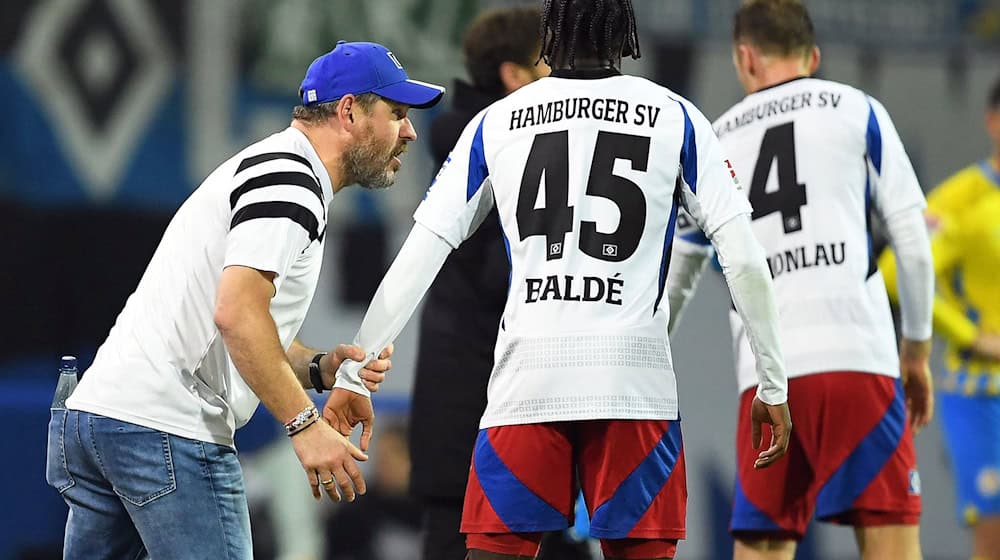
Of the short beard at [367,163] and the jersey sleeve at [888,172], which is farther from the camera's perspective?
the jersey sleeve at [888,172]

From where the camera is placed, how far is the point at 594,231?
2943mm

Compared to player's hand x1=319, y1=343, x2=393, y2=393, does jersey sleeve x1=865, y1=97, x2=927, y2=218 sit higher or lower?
higher

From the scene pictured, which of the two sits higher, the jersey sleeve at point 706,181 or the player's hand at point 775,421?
the jersey sleeve at point 706,181

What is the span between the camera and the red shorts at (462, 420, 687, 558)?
2.92 meters

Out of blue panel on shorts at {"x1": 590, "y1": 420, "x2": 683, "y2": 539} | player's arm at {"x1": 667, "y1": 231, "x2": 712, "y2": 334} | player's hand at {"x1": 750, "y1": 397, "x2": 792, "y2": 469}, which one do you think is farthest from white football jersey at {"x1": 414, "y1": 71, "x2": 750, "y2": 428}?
player's arm at {"x1": 667, "y1": 231, "x2": 712, "y2": 334}

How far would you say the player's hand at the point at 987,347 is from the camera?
18.0ft

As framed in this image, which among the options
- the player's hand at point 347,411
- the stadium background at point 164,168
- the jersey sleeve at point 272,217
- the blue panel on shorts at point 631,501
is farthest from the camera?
the stadium background at point 164,168

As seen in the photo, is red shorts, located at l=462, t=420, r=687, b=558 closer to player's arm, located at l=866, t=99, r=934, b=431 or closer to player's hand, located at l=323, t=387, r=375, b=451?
player's hand, located at l=323, t=387, r=375, b=451

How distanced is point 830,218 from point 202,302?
1891 mm

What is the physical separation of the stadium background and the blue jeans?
3.80 meters

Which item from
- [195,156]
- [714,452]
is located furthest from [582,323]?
[714,452]

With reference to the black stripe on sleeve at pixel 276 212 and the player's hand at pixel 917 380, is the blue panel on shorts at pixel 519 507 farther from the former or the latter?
the player's hand at pixel 917 380

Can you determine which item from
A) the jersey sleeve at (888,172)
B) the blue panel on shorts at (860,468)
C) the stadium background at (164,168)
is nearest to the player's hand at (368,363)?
the blue panel on shorts at (860,468)

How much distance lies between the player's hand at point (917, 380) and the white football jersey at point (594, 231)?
4.42 feet
